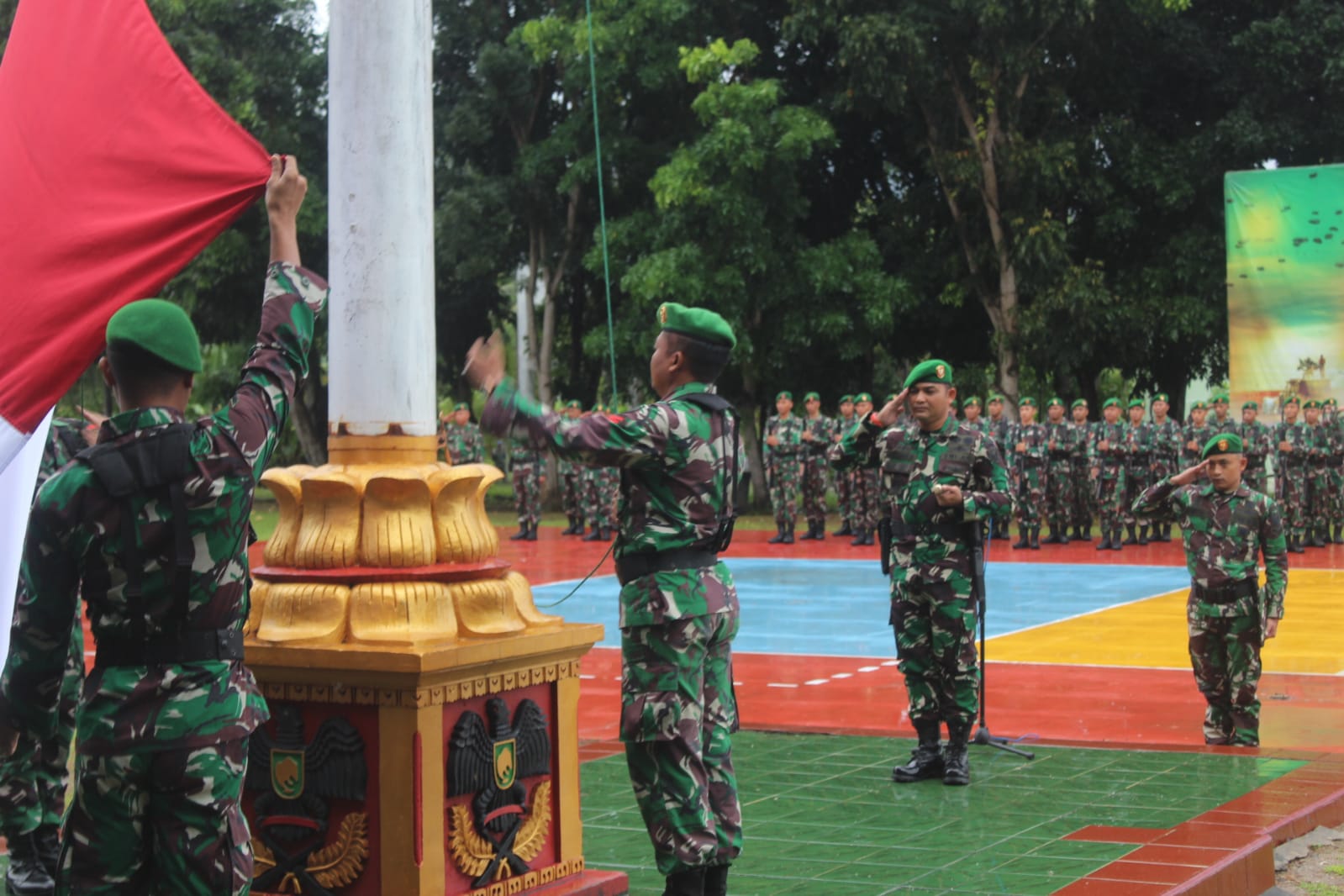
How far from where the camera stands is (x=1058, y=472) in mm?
21656

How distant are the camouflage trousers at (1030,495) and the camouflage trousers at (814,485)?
8.84 feet

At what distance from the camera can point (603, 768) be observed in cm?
777

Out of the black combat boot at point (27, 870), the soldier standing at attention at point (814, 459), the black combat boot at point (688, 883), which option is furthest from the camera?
the soldier standing at attention at point (814, 459)

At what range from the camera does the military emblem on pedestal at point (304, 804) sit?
186 inches

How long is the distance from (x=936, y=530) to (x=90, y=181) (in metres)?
4.18

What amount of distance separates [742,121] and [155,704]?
74.7ft

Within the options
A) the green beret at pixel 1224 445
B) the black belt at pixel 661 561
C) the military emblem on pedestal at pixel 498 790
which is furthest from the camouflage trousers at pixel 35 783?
the green beret at pixel 1224 445

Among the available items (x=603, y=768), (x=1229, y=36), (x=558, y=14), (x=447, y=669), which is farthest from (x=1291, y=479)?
(x=447, y=669)

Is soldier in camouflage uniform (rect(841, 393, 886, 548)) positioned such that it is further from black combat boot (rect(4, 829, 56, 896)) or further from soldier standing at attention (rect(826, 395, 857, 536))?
black combat boot (rect(4, 829, 56, 896))

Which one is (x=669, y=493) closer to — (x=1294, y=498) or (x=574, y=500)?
(x=1294, y=498)

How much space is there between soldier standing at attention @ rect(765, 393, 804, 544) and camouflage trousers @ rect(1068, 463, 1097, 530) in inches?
143

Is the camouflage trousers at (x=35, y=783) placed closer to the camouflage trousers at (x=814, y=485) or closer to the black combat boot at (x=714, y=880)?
the black combat boot at (x=714, y=880)

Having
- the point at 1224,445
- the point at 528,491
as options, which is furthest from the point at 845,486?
the point at 1224,445

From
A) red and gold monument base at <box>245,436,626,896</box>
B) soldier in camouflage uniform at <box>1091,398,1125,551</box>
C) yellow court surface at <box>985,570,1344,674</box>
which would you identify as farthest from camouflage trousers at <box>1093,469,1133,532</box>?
red and gold monument base at <box>245,436,626,896</box>
